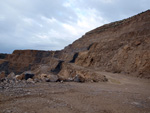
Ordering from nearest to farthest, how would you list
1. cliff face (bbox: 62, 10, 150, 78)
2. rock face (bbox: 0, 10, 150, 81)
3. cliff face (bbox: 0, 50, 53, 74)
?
rock face (bbox: 0, 10, 150, 81) < cliff face (bbox: 62, 10, 150, 78) < cliff face (bbox: 0, 50, 53, 74)

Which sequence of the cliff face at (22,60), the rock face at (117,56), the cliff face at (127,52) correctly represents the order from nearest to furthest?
the rock face at (117,56), the cliff face at (127,52), the cliff face at (22,60)

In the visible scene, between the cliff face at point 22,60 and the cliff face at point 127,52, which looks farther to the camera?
the cliff face at point 22,60

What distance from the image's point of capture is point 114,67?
1789cm

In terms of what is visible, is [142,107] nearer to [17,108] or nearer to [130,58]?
[17,108]

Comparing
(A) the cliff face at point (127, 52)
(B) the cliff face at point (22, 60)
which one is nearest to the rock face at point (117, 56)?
(A) the cliff face at point (127, 52)

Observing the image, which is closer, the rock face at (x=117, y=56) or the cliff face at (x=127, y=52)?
the rock face at (x=117, y=56)

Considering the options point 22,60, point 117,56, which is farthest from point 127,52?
point 22,60

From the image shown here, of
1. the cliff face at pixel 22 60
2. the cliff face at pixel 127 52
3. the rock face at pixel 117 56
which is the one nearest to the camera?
the rock face at pixel 117 56

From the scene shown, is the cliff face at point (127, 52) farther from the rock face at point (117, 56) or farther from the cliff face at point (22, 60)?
the cliff face at point (22, 60)

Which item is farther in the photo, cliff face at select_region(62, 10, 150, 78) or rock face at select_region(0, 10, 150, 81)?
cliff face at select_region(62, 10, 150, 78)

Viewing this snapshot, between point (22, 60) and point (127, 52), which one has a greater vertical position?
point (127, 52)

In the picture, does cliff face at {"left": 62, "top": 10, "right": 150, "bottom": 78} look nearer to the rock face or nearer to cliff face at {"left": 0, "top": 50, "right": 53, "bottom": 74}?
the rock face

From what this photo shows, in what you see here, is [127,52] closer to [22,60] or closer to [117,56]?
[117,56]

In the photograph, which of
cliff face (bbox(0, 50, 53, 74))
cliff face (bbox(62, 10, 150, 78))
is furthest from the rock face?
cliff face (bbox(0, 50, 53, 74))
